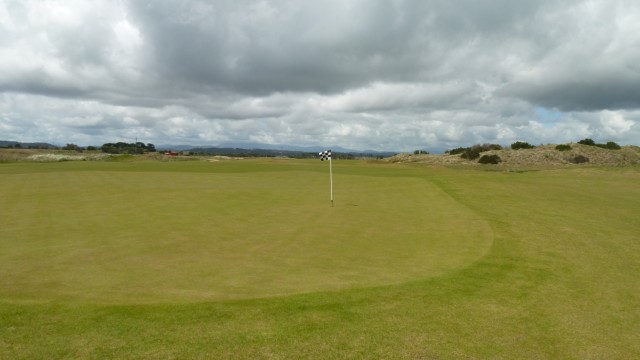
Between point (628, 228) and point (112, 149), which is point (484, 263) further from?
point (112, 149)

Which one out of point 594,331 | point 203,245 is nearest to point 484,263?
point 594,331

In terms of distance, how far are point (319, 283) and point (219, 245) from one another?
534cm

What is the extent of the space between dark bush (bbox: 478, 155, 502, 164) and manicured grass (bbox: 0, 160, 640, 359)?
49571mm

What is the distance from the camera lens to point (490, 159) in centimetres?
7075

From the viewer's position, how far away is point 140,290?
31.9ft

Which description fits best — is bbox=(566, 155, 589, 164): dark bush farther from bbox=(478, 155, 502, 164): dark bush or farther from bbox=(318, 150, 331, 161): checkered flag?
bbox=(318, 150, 331, 161): checkered flag

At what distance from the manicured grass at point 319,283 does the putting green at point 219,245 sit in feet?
0.24

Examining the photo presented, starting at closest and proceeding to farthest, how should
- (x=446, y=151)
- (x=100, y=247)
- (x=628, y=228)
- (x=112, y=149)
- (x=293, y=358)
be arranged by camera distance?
(x=293, y=358) < (x=100, y=247) < (x=628, y=228) < (x=446, y=151) < (x=112, y=149)

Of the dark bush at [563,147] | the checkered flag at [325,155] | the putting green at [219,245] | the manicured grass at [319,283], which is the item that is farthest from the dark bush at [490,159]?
the checkered flag at [325,155]

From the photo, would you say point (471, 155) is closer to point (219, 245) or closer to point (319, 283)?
point (219, 245)

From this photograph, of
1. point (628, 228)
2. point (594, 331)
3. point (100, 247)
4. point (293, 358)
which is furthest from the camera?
point (628, 228)

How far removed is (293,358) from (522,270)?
7764 mm

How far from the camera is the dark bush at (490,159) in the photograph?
7038cm

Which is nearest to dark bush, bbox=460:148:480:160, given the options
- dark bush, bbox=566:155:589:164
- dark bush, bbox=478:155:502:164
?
dark bush, bbox=478:155:502:164
